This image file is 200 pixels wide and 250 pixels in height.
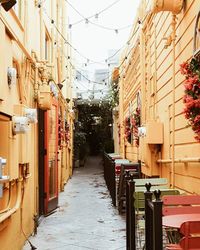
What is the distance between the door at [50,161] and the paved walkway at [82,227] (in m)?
0.33

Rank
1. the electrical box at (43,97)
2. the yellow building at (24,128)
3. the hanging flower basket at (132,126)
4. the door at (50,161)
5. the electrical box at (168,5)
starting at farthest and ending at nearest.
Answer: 1. the hanging flower basket at (132,126)
2. the door at (50,161)
3. the electrical box at (43,97)
4. the electrical box at (168,5)
5. the yellow building at (24,128)

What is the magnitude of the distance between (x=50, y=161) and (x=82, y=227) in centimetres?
226

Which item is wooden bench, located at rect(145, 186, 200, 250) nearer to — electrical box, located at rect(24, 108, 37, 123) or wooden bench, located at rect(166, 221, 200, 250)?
wooden bench, located at rect(166, 221, 200, 250)

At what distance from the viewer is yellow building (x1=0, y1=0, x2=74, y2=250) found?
5125 mm

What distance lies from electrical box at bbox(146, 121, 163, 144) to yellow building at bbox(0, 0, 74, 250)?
6.56 feet

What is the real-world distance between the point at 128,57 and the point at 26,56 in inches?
277

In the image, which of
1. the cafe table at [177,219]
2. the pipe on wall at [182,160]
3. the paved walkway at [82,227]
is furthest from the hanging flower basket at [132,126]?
the cafe table at [177,219]

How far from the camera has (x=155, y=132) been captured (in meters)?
7.30

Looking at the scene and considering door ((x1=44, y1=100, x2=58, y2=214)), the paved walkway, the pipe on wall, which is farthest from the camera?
door ((x1=44, y1=100, x2=58, y2=214))

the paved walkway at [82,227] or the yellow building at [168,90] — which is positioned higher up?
the yellow building at [168,90]

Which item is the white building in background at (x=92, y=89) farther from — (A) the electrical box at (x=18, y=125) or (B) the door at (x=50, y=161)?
(A) the electrical box at (x=18, y=125)

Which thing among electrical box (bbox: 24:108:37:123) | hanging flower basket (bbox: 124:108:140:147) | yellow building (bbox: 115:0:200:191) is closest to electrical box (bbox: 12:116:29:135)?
electrical box (bbox: 24:108:37:123)

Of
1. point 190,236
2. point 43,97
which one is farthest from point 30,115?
point 190,236

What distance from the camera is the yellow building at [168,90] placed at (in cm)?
521
